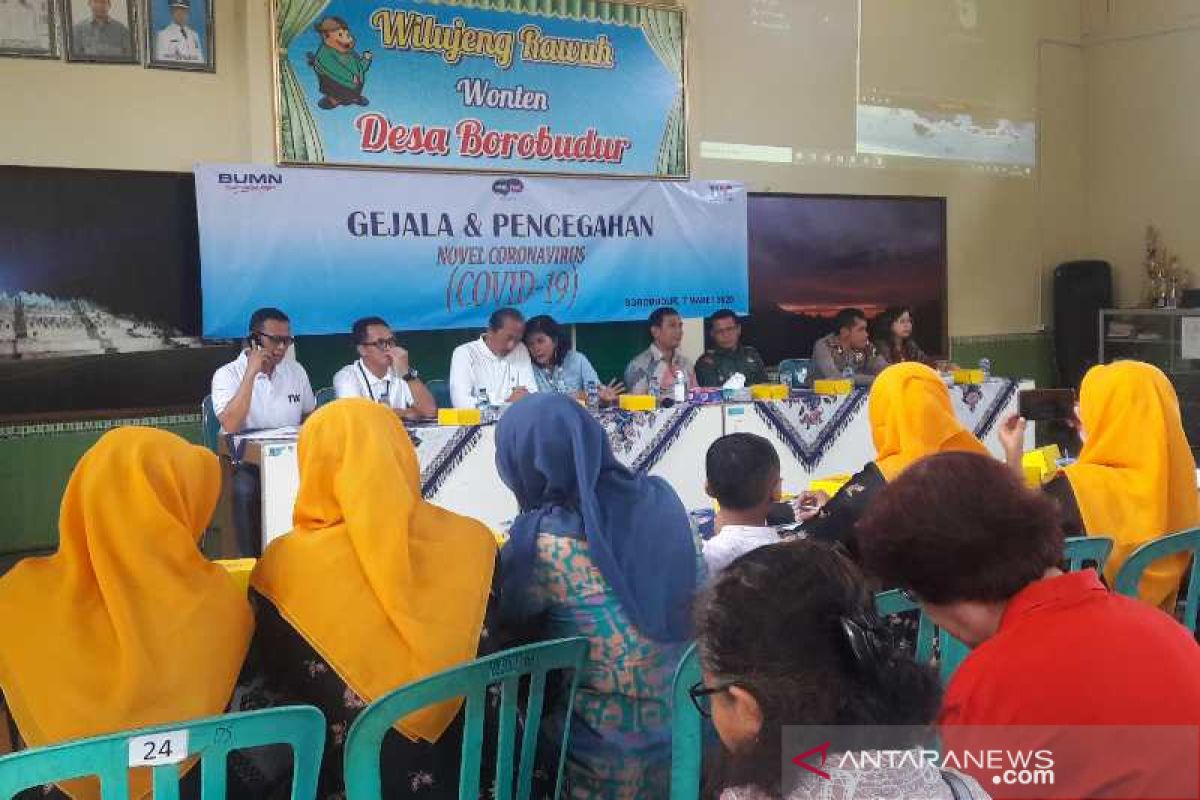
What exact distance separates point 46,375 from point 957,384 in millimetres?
4413

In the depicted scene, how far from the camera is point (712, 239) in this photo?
6918mm

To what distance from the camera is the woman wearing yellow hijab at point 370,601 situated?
1.88 m

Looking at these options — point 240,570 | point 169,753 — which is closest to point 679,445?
point 240,570

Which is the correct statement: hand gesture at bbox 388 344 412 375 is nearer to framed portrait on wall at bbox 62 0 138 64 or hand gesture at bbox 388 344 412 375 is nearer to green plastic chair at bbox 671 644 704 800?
framed portrait on wall at bbox 62 0 138 64

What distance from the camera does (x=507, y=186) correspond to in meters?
6.21

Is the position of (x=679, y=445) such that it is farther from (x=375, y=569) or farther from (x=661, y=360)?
(x=375, y=569)

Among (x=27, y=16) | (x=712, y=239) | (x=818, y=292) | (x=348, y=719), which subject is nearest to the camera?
(x=348, y=719)

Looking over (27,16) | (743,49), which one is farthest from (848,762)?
(743,49)

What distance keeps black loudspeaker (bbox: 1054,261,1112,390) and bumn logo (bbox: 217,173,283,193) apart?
5902 mm

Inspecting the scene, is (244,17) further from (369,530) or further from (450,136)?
(369,530)

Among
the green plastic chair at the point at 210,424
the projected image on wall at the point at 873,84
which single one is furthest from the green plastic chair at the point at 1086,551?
the projected image on wall at the point at 873,84

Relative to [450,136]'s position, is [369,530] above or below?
below

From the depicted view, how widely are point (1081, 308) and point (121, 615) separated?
8.20 metres

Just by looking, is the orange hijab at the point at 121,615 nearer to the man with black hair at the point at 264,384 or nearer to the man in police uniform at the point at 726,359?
the man with black hair at the point at 264,384
